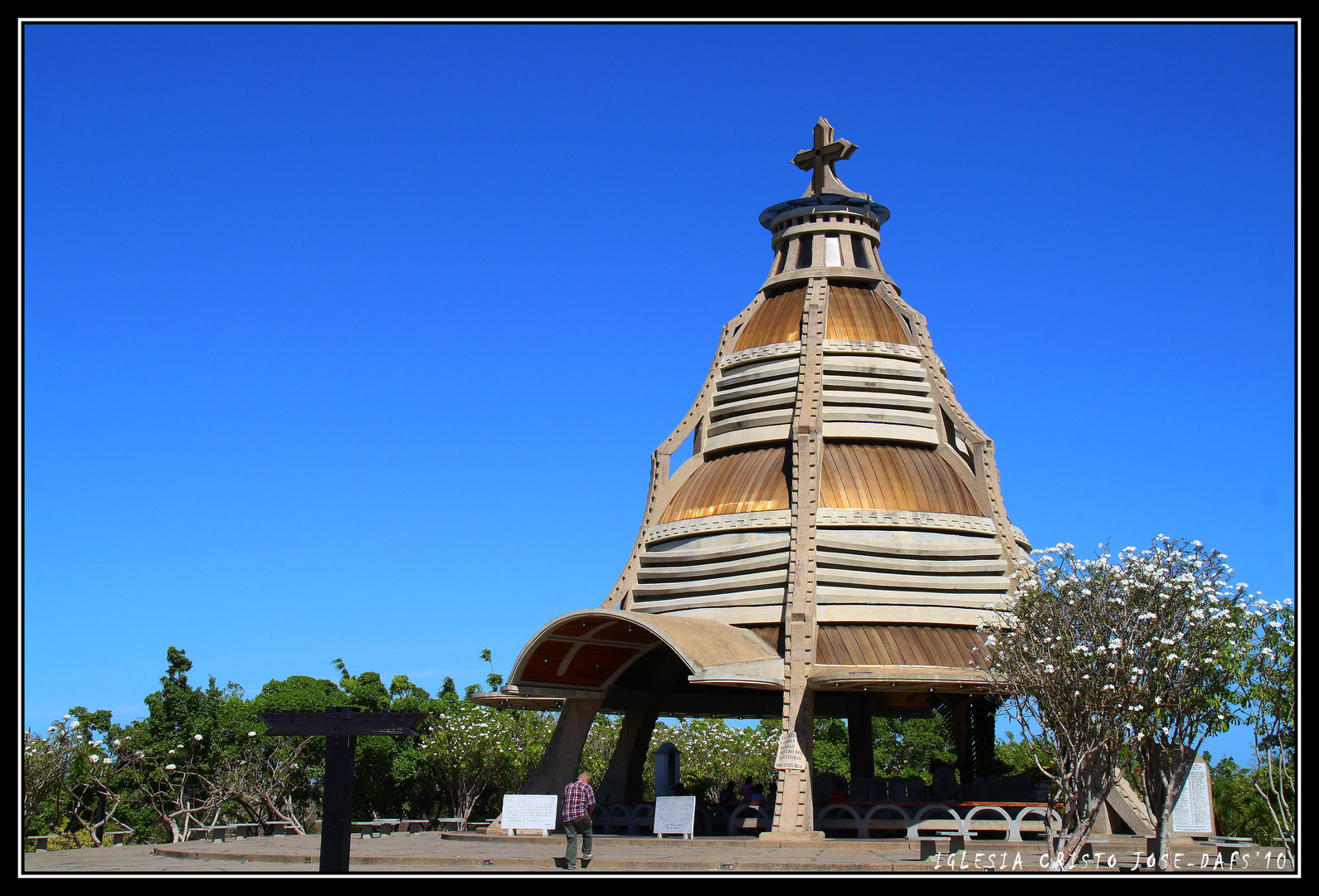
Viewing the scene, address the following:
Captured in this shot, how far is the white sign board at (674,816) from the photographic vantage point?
99.9 feet

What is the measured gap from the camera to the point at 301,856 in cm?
2362

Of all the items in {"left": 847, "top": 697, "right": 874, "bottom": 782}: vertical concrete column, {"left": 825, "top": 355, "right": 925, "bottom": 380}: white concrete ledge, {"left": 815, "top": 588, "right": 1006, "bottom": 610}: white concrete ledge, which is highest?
{"left": 825, "top": 355, "right": 925, "bottom": 380}: white concrete ledge

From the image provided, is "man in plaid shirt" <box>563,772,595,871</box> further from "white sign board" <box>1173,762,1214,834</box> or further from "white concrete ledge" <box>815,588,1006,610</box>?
"white sign board" <box>1173,762,1214,834</box>

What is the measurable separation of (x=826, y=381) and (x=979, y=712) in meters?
11.4

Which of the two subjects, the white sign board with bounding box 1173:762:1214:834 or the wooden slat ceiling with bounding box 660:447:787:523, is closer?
the white sign board with bounding box 1173:762:1214:834

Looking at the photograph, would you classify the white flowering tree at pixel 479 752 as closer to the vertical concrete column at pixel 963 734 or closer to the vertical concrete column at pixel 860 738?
the vertical concrete column at pixel 860 738

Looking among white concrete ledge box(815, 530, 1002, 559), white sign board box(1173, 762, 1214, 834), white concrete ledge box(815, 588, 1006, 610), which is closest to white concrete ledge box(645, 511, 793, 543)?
white concrete ledge box(815, 530, 1002, 559)

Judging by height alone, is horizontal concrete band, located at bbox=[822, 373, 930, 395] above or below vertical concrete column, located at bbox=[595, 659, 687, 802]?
above

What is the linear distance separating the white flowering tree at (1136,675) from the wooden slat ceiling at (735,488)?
1162cm

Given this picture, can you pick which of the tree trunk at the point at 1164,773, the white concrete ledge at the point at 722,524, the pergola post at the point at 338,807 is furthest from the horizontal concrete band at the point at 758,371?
the pergola post at the point at 338,807

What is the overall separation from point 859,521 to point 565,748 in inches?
386

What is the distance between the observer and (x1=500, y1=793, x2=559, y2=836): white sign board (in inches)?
1272

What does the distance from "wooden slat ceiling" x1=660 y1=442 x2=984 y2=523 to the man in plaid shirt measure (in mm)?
14278
